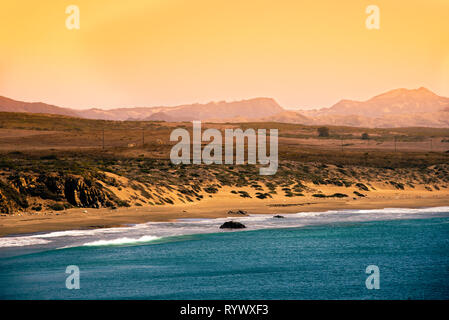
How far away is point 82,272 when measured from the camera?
92.5 feet

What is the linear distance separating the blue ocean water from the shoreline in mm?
6402

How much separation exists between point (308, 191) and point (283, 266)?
141ft

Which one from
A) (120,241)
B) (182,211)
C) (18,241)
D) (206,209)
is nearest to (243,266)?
(120,241)

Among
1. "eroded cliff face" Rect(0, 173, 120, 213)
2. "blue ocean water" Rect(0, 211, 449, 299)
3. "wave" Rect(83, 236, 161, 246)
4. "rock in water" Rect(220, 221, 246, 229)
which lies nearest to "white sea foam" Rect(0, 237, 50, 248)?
"blue ocean water" Rect(0, 211, 449, 299)

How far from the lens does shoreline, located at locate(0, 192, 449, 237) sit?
136 ft

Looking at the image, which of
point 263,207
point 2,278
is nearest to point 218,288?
point 2,278

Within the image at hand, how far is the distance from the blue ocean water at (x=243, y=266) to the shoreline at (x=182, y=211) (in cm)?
640

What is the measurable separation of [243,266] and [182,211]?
2149 centimetres

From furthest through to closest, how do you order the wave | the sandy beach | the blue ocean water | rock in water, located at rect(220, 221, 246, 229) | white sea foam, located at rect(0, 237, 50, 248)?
rock in water, located at rect(220, 221, 246, 229) < the sandy beach < the wave < white sea foam, located at rect(0, 237, 50, 248) < the blue ocean water

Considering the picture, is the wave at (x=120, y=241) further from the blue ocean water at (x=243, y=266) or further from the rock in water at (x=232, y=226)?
the rock in water at (x=232, y=226)

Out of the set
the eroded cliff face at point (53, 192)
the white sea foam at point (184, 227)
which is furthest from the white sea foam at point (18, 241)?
the eroded cliff face at point (53, 192)

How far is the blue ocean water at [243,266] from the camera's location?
83.3ft

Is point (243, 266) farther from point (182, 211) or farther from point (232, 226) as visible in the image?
point (182, 211)

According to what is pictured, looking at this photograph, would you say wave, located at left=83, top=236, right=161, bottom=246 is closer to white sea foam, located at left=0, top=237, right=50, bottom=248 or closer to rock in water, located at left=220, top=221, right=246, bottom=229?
white sea foam, located at left=0, top=237, right=50, bottom=248
